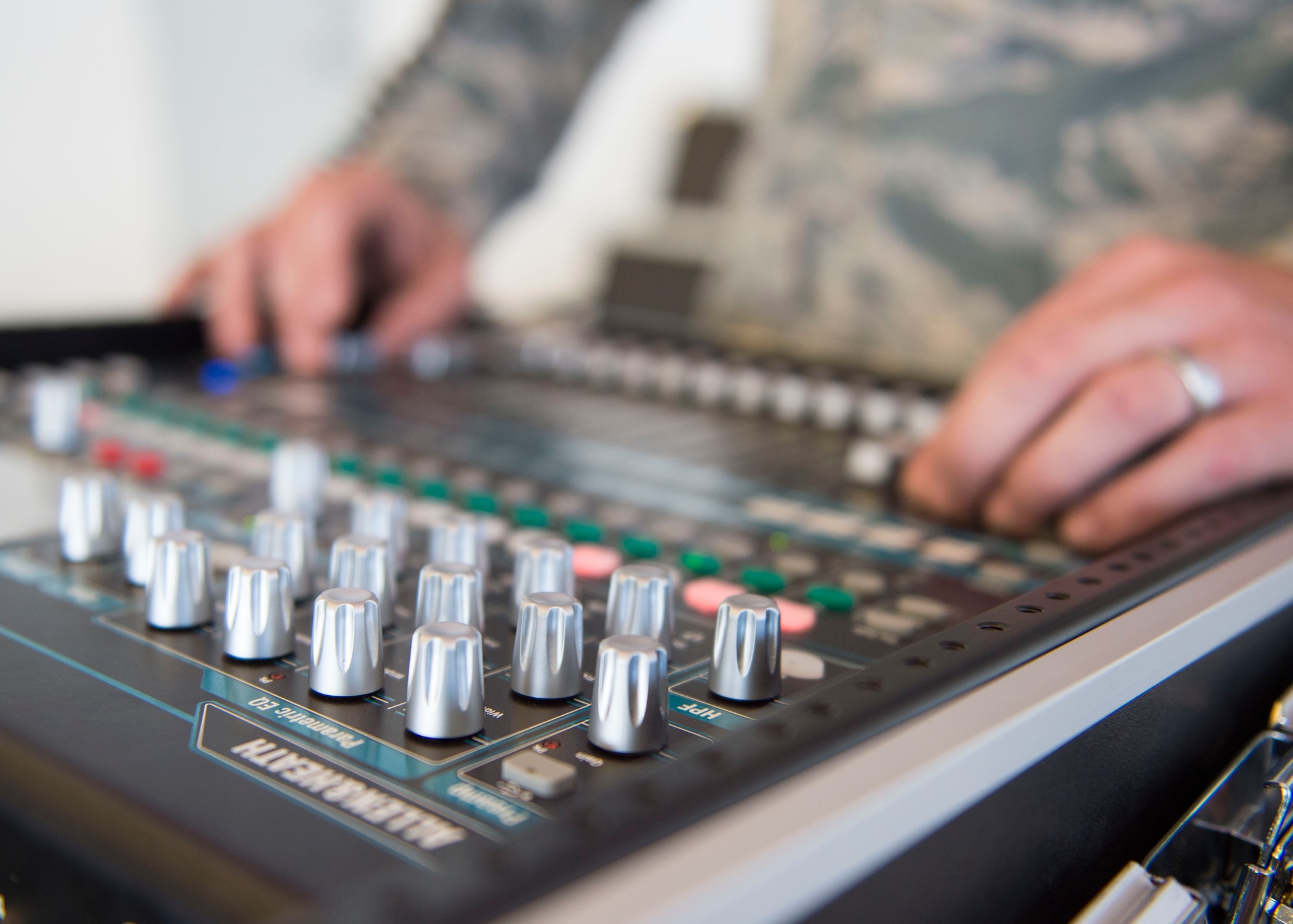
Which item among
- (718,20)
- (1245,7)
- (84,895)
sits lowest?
(84,895)

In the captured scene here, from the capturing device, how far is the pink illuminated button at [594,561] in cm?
68

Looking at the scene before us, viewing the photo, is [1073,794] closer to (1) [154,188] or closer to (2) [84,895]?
(2) [84,895]

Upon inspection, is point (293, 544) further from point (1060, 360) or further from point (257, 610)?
point (1060, 360)

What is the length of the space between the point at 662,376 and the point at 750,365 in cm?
11

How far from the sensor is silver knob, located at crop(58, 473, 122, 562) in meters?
0.66

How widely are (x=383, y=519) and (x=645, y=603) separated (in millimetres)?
214

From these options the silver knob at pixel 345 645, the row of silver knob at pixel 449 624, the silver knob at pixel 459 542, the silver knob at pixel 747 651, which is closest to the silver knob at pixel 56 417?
the row of silver knob at pixel 449 624

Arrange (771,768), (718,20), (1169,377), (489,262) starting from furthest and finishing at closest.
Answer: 1. (489,262)
2. (718,20)
3. (1169,377)
4. (771,768)

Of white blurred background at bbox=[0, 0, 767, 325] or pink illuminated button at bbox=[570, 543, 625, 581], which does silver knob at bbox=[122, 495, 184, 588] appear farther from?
white blurred background at bbox=[0, 0, 767, 325]

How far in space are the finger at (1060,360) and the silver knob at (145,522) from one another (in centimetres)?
57

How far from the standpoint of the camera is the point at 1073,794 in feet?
1.53


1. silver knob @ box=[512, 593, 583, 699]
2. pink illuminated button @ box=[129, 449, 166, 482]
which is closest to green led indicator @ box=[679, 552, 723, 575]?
silver knob @ box=[512, 593, 583, 699]

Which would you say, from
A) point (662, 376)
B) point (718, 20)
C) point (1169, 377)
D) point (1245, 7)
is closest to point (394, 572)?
point (1169, 377)

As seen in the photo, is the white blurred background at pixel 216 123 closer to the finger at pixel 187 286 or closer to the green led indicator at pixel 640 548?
the finger at pixel 187 286
